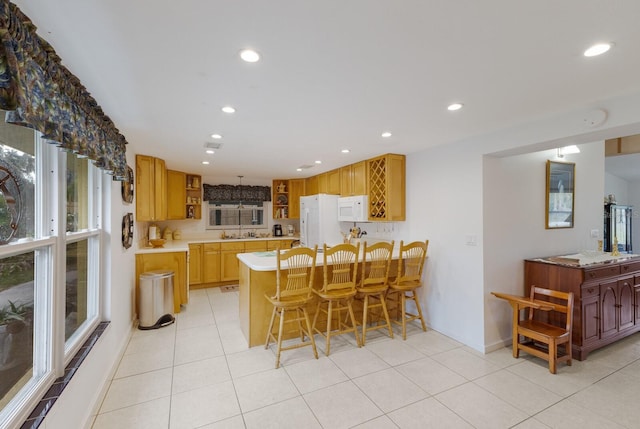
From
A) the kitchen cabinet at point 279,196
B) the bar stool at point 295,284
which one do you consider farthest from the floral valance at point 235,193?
the bar stool at point 295,284

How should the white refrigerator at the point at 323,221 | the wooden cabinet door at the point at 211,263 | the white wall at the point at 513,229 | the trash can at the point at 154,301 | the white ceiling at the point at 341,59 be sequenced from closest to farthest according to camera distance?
the white ceiling at the point at 341,59 → the white wall at the point at 513,229 → the trash can at the point at 154,301 → the white refrigerator at the point at 323,221 → the wooden cabinet door at the point at 211,263

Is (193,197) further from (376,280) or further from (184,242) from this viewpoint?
(376,280)

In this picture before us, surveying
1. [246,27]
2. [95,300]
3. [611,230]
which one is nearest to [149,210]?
[95,300]

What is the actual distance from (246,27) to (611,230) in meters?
8.28

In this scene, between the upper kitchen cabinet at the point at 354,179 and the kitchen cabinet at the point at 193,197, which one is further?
the kitchen cabinet at the point at 193,197

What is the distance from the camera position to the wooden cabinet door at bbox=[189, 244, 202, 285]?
5496mm

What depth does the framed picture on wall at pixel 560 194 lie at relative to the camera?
137 inches

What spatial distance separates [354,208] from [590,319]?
3.03m

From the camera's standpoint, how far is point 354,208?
466cm

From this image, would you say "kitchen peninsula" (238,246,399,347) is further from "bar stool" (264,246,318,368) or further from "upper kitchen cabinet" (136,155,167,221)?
"upper kitchen cabinet" (136,155,167,221)

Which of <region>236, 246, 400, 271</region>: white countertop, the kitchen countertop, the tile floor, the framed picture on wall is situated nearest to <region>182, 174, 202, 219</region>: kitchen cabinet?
the kitchen countertop

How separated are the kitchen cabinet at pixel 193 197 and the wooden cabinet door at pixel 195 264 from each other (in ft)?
2.61

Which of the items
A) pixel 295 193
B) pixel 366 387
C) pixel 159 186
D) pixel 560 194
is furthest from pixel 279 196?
pixel 560 194

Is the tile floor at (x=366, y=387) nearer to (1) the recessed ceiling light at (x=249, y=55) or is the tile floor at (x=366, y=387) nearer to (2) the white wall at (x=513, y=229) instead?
(2) the white wall at (x=513, y=229)
